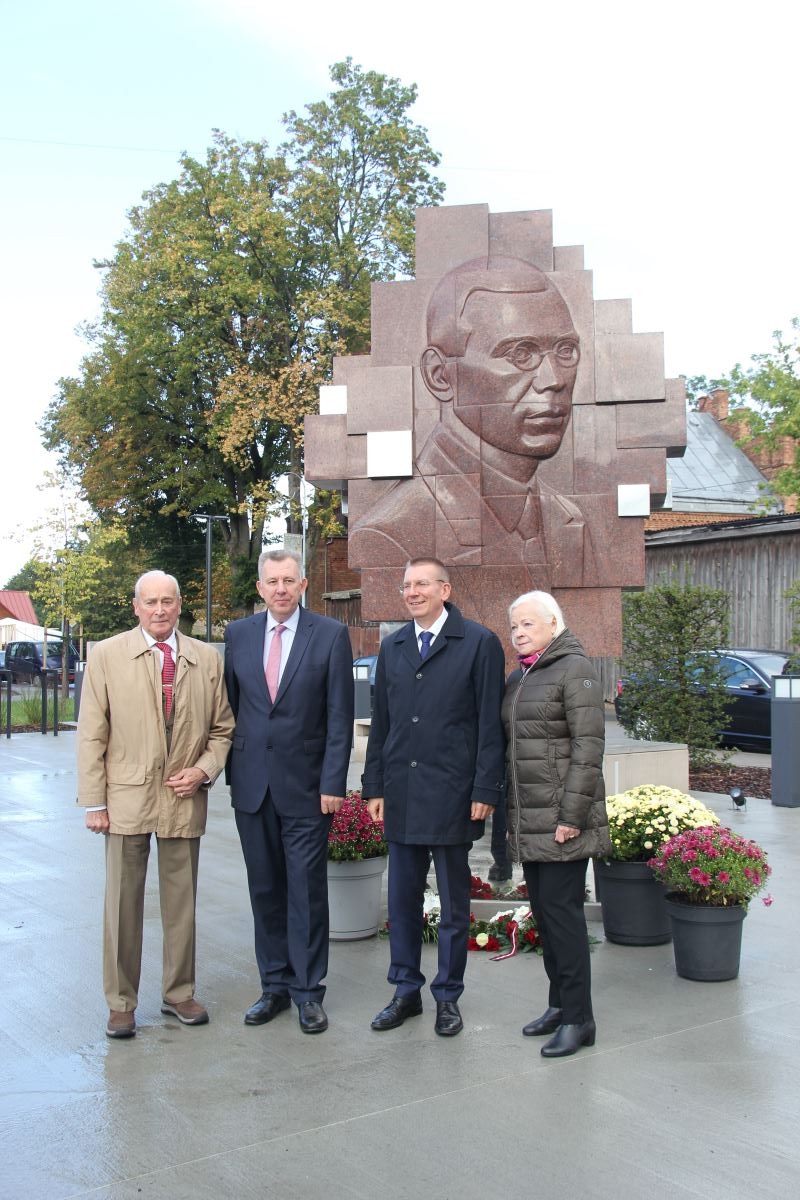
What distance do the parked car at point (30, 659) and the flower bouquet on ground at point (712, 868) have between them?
126 ft

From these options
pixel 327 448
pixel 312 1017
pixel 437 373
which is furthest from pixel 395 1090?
pixel 437 373

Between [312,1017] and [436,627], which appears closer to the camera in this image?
[312,1017]

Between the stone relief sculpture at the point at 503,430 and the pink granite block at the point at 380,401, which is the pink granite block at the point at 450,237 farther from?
the pink granite block at the point at 380,401

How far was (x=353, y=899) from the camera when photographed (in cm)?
616

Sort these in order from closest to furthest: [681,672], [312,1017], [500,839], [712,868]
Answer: [312,1017]
[712,868]
[500,839]
[681,672]

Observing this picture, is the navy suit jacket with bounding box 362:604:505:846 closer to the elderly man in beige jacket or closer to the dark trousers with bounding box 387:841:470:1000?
the dark trousers with bounding box 387:841:470:1000

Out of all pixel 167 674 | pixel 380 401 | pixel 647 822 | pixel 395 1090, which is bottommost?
pixel 395 1090

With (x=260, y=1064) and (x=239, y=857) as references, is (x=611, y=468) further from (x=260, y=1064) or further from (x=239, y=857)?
(x=260, y=1064)

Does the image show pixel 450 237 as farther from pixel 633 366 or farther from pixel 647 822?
pixel 647 822

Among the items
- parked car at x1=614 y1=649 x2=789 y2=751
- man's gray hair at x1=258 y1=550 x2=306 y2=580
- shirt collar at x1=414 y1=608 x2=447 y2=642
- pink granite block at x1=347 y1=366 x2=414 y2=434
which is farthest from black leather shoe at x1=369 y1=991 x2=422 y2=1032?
parked car at x1=614 y1=649 x2=789 y2=751

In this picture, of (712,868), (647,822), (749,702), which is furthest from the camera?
(749,702)

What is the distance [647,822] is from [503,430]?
4.13 meters

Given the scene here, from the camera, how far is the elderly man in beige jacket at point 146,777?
15.6 feet

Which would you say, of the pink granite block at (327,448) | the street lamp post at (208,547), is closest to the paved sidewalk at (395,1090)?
the pink granite block at (327,448)
